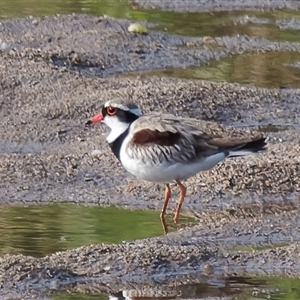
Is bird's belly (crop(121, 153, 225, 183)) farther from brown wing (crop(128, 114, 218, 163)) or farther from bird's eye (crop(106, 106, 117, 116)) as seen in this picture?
bird's eye (crop(106, 106, 117, 116))

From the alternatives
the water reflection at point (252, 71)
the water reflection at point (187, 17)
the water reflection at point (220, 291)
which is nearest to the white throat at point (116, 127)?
the water reflection at point (220, 291)

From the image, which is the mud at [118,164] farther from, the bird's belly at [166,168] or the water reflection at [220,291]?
the bird's belly at [166,168]

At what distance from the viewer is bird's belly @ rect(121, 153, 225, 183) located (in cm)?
795

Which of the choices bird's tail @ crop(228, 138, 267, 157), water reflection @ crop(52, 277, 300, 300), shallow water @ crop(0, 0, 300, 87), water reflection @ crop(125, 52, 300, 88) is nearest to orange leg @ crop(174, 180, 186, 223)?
bird's tail @ crop(228, 138, 267, 157)

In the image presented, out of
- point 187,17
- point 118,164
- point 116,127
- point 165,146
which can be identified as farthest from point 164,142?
point 187,17

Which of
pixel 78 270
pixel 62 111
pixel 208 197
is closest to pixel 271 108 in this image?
pixel 62 111

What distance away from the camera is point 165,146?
7977 mm

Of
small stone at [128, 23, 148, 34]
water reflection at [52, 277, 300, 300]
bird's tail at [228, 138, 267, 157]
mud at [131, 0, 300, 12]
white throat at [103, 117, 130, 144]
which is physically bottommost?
mud at [131, 0, 300, 12]

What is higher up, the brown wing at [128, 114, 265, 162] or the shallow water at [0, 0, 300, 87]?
the brown wing at [128, 114, 265, 162]

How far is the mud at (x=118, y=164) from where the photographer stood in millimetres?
6805

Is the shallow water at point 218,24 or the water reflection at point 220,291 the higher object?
the water reflection at point 220,291

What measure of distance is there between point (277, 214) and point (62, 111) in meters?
3.46

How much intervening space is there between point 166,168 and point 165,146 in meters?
0.16

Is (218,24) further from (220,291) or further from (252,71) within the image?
(220,291)
